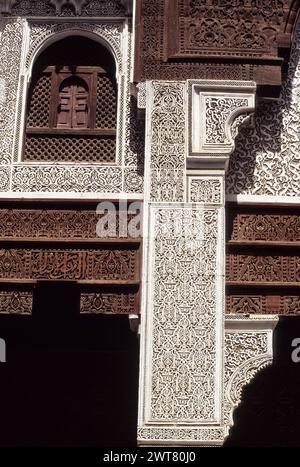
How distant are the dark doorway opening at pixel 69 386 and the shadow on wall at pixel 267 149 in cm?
173

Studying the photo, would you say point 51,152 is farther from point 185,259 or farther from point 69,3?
point 185,259

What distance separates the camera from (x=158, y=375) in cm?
542

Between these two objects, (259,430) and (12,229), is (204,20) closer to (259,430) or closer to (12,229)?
(12,229)

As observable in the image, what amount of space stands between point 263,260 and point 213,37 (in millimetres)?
1605

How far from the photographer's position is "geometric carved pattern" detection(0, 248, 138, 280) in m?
5.80

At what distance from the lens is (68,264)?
19.1 feet

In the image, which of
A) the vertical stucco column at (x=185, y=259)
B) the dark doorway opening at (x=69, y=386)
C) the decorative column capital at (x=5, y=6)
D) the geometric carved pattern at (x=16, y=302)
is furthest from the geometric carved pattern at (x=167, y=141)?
the dark doorway opening at (x=69, y=386)

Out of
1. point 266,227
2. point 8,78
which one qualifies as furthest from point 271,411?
point 8,78

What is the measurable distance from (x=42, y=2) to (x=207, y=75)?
56.9 inches

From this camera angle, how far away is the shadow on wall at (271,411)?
7.20 m

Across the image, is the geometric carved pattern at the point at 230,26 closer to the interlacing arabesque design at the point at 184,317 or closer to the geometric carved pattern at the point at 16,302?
the interlacing arabesque design at the point at 184,317

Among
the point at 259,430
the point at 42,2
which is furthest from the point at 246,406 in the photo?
the point at 42,2

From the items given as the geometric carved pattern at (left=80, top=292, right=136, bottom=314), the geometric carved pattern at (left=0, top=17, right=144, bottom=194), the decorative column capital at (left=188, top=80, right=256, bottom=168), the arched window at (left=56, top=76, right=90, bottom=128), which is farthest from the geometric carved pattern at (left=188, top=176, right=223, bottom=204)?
the arched window at (left=56, top=76, right=90, bottom=128)

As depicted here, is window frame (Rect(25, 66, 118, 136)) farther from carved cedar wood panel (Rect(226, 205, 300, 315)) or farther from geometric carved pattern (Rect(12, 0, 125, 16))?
carved cedar wood panel (Rect(226, 205, 300, 315))
